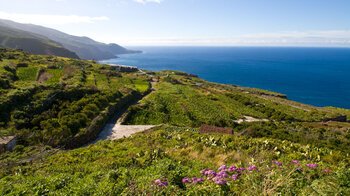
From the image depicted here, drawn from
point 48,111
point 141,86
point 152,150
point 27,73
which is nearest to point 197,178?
point 152,150

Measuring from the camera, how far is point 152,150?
11.8m

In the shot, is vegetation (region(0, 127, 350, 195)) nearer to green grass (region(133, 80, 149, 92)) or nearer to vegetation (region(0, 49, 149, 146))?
vegetation (region(0, 49, 149, 146))

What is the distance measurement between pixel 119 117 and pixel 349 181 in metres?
28.4

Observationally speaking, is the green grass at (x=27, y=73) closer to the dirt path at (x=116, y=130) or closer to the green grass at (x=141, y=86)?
the green grass at (x=141, y=86)

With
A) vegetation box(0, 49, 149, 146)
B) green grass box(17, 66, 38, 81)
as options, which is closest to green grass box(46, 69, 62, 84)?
green grass box(17, 66, 38, 81)

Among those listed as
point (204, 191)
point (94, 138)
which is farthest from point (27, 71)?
point (204, 191)

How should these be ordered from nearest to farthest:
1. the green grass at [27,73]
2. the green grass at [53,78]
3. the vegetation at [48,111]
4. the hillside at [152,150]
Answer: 1. the hillside at [152,150]
2. the vegetation at [48,111]
3. the green grass at [27,73]
4. the green grass at [53,78]

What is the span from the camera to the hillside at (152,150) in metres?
5.50

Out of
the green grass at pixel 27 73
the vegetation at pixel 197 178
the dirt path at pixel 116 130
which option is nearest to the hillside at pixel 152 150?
the vegetation at pixel 197 178

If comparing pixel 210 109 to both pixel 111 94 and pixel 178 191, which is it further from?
pixel 178 191

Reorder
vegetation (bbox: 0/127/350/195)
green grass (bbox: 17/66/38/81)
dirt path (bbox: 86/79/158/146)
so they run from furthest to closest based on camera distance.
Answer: green grass (bbox: 17/66/38/81), dirt path (bbox: 86/79/158/146), vegetation (bbox: 0/127/350/195)

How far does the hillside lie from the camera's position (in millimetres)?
5504

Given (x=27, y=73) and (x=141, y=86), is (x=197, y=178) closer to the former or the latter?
(x=141, y=86)

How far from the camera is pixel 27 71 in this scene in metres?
40.6
